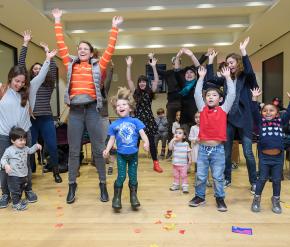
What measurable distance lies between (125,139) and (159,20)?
5489 mm

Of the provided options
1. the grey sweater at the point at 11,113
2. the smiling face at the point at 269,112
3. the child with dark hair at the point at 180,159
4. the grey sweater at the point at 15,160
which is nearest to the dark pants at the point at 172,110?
the child with dark hair at the point at 180,159

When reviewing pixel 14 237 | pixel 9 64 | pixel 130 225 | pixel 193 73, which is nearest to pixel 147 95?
pixel 193 73

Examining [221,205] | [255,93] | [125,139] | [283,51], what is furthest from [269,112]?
[283,51]

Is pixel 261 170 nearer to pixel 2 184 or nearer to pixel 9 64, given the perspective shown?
pixel 2 184

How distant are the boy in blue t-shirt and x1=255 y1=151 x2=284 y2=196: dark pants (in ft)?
3.25

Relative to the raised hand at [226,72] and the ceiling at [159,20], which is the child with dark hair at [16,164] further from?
the ceiling at [159,20]

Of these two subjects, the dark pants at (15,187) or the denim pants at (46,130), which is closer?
the dark pants at (15,187)

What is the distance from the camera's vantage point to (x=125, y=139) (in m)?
2.64

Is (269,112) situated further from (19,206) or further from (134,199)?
(19,206)

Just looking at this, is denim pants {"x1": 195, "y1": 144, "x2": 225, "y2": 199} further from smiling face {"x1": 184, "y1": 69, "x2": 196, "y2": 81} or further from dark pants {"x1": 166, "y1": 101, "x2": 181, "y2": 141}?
dark pants {"x1": 166, "y1": 101, "x2": 181, "y2": 141}

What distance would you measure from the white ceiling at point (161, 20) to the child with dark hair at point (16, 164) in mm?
3589

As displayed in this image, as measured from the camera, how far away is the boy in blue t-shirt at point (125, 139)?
2.65 metres

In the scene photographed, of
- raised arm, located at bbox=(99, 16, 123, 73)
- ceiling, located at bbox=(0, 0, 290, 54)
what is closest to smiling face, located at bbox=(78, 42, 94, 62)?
raised arm, located at bbox=(99, 16, 123, 73)

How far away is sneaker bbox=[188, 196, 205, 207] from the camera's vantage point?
2786 millimetres
